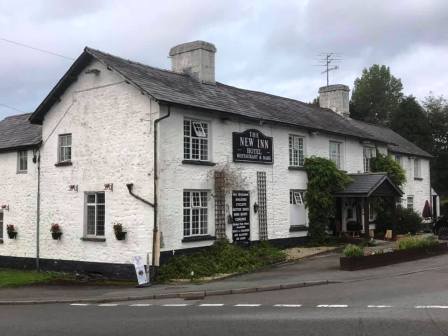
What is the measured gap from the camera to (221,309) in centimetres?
1218

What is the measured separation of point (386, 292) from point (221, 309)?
415 centimetres

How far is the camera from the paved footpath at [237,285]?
1540cm

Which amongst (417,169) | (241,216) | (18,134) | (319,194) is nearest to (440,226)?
(417,169)

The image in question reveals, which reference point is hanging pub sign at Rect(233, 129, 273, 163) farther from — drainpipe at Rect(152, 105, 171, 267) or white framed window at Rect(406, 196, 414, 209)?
white framed window at Rect(406, 196, 414, 209)

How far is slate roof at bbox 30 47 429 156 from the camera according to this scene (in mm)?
19953

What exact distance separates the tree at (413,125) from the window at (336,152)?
3270 centimetres

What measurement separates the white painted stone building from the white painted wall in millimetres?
46

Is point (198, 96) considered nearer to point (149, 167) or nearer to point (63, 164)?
point (149, 167)

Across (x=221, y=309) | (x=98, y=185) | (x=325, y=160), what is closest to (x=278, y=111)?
(x=325, y=160)

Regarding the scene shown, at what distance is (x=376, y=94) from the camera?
260ft

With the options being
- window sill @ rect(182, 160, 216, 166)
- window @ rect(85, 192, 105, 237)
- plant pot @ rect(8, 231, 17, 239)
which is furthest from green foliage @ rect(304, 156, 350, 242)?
plant pot @ rect(8, 231, 17, 239)

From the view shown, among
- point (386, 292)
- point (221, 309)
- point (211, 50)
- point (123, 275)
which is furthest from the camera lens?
point (211, 50)

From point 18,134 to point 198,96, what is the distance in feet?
30.4

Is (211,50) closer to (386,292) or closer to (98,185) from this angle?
(98,185)
